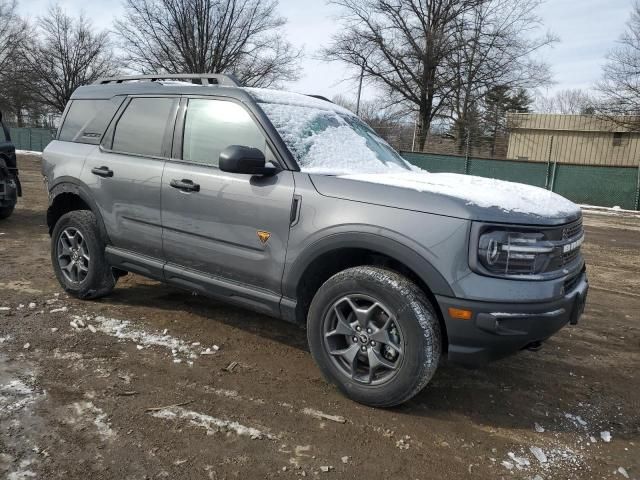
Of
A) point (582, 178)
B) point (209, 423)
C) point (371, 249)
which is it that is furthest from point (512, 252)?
point (582, 178)

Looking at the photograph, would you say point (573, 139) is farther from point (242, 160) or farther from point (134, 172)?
point (242, 160)

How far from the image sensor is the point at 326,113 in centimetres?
418

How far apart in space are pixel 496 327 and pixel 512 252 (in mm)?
399

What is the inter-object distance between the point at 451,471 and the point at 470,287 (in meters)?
0.91

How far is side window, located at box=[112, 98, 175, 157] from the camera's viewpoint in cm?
410

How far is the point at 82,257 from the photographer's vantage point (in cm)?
466

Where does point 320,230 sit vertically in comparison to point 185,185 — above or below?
Result: below

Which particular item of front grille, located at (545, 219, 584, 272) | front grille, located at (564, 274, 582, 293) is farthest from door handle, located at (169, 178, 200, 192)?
front grille, located at (564, 274, 582, 293)

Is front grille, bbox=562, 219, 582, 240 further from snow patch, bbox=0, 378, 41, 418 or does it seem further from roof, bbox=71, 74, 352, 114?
snow patch, bbox=0, 378, 41, 418

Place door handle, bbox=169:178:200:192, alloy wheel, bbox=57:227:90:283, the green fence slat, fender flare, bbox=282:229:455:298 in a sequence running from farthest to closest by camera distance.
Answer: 1. the green fence slat
2. alloy wheel, bbox=57:227:90:283
3. door handle, bbox=169:178:200:192
4. fender flare, bbox=282:229:455:298

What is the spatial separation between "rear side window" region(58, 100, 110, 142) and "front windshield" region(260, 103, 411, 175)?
1.90 meters

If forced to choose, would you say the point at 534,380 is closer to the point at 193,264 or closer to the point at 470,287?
the point at 470,287

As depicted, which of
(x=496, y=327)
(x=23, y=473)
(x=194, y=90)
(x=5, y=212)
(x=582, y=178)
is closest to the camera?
(x=23, y=473)

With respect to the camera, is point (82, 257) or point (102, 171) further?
point (82, 257)
